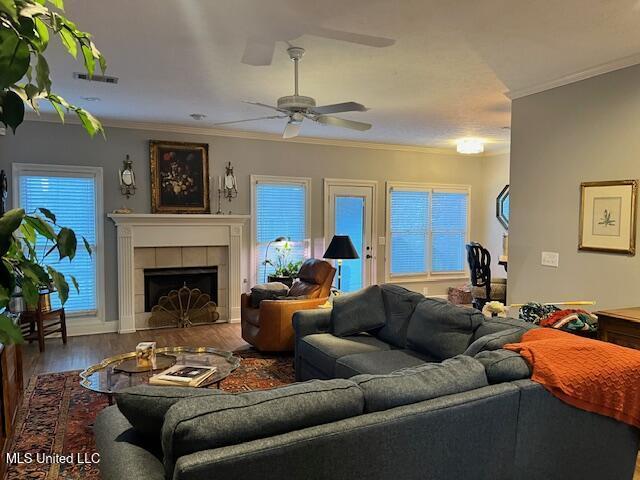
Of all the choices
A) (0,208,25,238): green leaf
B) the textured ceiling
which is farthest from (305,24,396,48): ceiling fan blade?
(0,208,25,238): green leaf

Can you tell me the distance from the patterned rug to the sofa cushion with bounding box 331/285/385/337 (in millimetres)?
714

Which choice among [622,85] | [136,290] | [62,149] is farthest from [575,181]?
[62,149]

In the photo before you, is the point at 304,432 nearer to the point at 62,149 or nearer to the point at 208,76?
the point at 208,76

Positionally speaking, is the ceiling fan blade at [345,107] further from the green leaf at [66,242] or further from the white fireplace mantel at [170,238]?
the white fireplace mantel at [170,238]

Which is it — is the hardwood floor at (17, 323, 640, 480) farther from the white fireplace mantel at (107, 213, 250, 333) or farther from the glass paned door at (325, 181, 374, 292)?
the glass paned door at (325, 181, 374, 292)

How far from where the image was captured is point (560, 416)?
2.09 metres

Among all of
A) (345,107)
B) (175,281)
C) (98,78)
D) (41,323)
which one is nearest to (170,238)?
(175,281)

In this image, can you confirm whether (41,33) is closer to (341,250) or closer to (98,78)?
(98,78)

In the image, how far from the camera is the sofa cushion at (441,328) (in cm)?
310

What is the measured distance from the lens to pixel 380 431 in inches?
64.9

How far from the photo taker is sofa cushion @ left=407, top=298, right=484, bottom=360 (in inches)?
122

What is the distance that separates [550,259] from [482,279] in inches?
76.7

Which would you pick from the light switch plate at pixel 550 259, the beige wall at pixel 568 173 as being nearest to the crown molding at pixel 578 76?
the beige wall at pixel 568 173

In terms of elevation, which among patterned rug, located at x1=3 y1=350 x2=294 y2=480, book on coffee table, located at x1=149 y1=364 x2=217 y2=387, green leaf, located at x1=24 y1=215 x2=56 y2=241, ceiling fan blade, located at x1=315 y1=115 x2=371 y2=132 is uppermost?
ceiling fan blade, located at x1=315 y1=115 x2=371 y2=132
